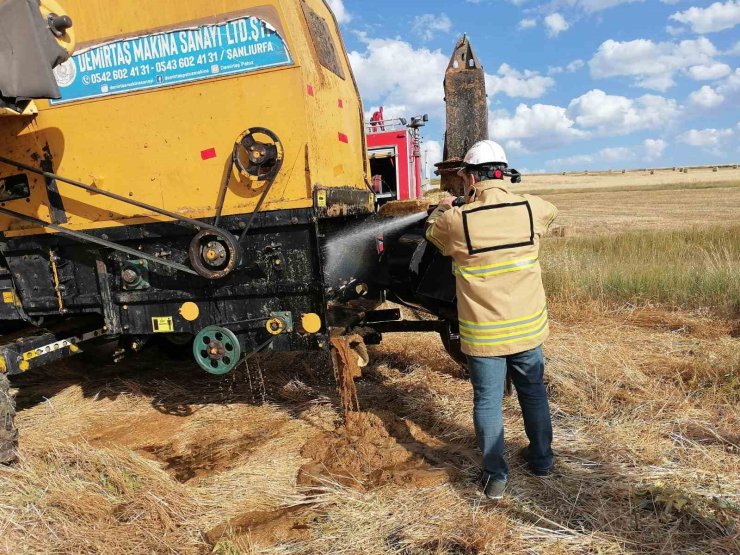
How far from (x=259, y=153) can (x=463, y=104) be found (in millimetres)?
2104

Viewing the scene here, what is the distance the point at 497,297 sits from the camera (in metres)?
2.97

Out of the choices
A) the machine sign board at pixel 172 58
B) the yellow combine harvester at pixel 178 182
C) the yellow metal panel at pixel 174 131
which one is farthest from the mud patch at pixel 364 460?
the machine sign board at pixel 172 58

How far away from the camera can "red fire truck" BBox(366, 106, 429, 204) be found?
10227 mm

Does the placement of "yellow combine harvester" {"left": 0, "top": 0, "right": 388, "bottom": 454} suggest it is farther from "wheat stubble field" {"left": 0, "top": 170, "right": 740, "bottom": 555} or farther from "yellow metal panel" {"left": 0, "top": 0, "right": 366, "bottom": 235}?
"wheat stubble field" {"left": 0, "top": 170, "right": 740, "bottom": 555}

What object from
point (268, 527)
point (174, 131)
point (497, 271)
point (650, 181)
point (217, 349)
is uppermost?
point (174, 131)

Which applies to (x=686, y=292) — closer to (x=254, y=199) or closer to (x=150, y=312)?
(x=254, y=199)

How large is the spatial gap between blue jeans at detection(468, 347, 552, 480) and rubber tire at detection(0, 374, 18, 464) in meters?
2.76

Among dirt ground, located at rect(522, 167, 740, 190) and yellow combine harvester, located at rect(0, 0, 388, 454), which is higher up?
yellow combine harvester, located at rect(0, 0, 388, 454)

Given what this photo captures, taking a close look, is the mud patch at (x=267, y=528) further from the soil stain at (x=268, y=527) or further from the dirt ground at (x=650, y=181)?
the dirt ground at (x=650, y=181)

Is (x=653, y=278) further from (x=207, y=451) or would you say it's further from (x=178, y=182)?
(x=178, y=182)

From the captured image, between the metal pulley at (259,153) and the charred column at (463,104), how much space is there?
1.70 m

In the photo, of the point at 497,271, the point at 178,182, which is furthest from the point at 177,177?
the point at 497,271

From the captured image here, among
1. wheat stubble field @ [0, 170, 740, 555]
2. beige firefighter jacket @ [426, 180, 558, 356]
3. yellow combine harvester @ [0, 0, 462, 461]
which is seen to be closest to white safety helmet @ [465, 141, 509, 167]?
beige firefighter jacket @ [426, 180, 558, 356]

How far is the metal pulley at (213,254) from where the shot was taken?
11.4 ft
